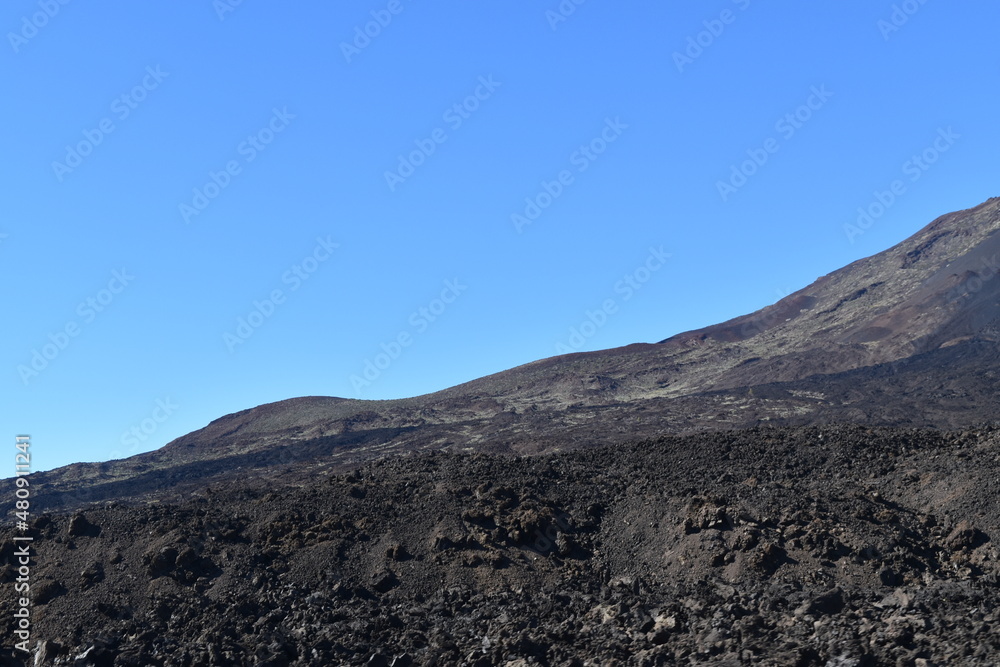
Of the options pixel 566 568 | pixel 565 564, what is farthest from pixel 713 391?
pixel 566 568

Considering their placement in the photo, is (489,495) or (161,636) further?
(489,495)

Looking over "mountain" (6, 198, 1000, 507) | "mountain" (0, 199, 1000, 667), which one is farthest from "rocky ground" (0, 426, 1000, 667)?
"mountain" (6, 198, 1000, 507)

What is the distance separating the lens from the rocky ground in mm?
12984

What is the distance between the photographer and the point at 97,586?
1684 cm

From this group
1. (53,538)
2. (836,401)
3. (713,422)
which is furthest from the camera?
(836,401)

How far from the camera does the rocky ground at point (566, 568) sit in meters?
13.0

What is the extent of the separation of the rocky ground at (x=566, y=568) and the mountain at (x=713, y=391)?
23326 mm

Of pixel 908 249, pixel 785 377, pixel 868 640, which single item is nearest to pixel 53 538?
pixel 868 640

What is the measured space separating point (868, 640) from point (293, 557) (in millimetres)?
10866

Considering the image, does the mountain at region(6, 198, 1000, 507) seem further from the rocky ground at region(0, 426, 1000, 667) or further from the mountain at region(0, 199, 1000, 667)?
the rocky ground at region(0, 426, 1000, 667)

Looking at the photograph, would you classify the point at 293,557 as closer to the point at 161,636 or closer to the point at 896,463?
the point at 161,636

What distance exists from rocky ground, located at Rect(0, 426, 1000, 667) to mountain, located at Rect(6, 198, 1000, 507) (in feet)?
76.5

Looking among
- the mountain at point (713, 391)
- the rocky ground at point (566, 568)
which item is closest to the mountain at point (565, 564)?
the rocky ground at point (566, 568)

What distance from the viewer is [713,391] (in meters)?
58.0
